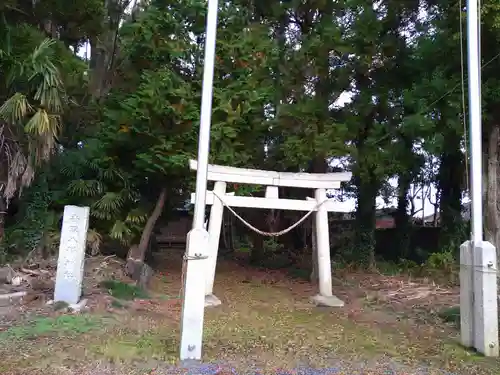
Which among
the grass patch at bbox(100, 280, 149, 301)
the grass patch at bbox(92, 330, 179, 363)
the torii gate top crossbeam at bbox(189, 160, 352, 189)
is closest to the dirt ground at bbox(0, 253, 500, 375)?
the grass patch at bbox(92, 330, 179, 363)

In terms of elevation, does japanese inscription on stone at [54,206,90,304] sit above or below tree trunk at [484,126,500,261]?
below

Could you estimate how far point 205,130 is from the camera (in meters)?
5.62

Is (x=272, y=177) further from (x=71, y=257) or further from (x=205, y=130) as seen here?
(x=205, y=130)

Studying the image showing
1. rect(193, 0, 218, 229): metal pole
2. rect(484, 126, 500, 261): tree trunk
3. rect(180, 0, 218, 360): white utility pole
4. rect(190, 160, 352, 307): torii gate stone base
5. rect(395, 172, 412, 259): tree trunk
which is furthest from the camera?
rect(395, 172, 412, 259): tree trunk

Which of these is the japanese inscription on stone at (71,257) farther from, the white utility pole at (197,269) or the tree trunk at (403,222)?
the tree trunk at (403,222)

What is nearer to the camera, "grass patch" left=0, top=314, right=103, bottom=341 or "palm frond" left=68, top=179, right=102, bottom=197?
"grass patch" left=0, top=314, right=103, bottom=341

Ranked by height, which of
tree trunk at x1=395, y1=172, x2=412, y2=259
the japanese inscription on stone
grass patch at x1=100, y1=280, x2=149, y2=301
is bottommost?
grass patch at x1=100, y1=280, x2=149, y2=301

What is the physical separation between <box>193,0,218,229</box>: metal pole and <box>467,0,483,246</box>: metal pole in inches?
131

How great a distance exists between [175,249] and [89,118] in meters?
9.13

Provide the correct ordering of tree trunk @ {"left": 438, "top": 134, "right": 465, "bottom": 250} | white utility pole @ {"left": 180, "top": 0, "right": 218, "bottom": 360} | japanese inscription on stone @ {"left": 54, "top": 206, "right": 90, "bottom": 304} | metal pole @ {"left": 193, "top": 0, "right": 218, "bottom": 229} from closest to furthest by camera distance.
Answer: white utility pole @ {"left": 180, "top": 0, "right": 218, "bottom": 360} < metal pole @ {"left": 193, "top": 0, "right": 218, "bottom": 229} < japanese inscription on stone @ {"left": 54, "top": 206, "right": 90, "bottom": 304} < tree trunk @ {"left": 438, "top": 134, "right": 465, "bottom": 250}

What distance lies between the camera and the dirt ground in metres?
5.08

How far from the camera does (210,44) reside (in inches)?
231

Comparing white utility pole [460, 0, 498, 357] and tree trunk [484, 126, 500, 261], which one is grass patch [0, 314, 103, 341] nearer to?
white utility pole [460, 0, 498, 357]

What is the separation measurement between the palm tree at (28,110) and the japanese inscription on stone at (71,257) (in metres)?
1.64
